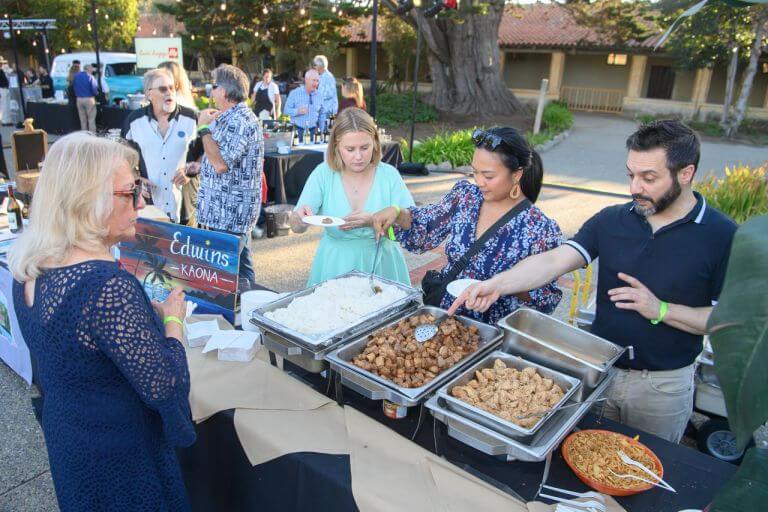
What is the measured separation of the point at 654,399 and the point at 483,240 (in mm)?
799

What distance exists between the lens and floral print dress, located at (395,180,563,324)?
6.47 feet

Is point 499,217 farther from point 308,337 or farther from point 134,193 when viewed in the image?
point 134,193

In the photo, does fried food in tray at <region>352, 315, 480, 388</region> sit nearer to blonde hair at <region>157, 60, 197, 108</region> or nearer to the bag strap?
the bag strap

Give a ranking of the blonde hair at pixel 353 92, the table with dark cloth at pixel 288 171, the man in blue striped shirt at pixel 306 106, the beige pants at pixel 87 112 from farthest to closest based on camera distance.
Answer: the beige pants at pixel 87 112 → the man in blue striped shirt at pixel 306 106 → the blonde hair at pixel 353 92 → the table with dark cloth at pixel 288 171

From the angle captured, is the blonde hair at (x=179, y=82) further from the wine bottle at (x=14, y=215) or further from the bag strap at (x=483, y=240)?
the bag strap at (x=483, y=240)

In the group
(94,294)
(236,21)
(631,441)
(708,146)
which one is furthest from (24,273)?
(236,21)

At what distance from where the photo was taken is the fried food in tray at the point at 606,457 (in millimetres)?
1307

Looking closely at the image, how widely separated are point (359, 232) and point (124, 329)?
1433 millimetres

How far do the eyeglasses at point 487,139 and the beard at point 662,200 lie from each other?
0.51m

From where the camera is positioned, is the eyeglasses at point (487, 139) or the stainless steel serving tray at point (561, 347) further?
the eyeglasses at point (487, 139)

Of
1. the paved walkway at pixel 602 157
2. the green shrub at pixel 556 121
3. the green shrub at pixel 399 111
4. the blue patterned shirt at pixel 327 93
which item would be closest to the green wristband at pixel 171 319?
the blue patterned shirt at pixel 327 93

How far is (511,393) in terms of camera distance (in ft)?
4.84

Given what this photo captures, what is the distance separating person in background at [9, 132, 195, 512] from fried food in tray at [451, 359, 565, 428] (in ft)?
2.58

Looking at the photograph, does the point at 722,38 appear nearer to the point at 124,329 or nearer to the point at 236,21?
the point at 236,21
